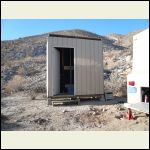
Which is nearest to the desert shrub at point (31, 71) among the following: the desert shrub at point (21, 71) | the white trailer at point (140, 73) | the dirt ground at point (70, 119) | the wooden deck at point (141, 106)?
the desert shrub at point (21, 71)

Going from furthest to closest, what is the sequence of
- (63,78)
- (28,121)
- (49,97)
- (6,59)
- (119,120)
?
(6,59) < (63,78) < (49,97) < (28,121) < (119,120)

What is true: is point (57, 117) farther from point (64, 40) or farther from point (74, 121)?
point (64, 40)

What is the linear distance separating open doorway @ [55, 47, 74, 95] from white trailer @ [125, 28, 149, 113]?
6452 mm

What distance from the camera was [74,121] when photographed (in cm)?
912

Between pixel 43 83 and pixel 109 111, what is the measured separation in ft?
33.5

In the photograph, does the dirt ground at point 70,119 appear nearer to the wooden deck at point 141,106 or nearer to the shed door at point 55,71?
the wooden deck at point 141,106

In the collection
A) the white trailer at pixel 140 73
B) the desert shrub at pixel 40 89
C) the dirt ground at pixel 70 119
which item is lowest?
the dirt ground at pixel 70 119

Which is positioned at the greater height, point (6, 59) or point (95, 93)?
point (6, 59)

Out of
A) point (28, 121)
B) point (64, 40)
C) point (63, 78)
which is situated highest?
point (64, 40)

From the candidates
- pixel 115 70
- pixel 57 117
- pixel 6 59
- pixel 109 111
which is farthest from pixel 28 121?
pixel 6 59

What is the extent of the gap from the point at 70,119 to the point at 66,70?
19.2 feet

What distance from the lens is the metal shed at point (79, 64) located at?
1265cm

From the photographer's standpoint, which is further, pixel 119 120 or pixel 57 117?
pixel 57 117

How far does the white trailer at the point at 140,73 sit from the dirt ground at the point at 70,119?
67 cm
